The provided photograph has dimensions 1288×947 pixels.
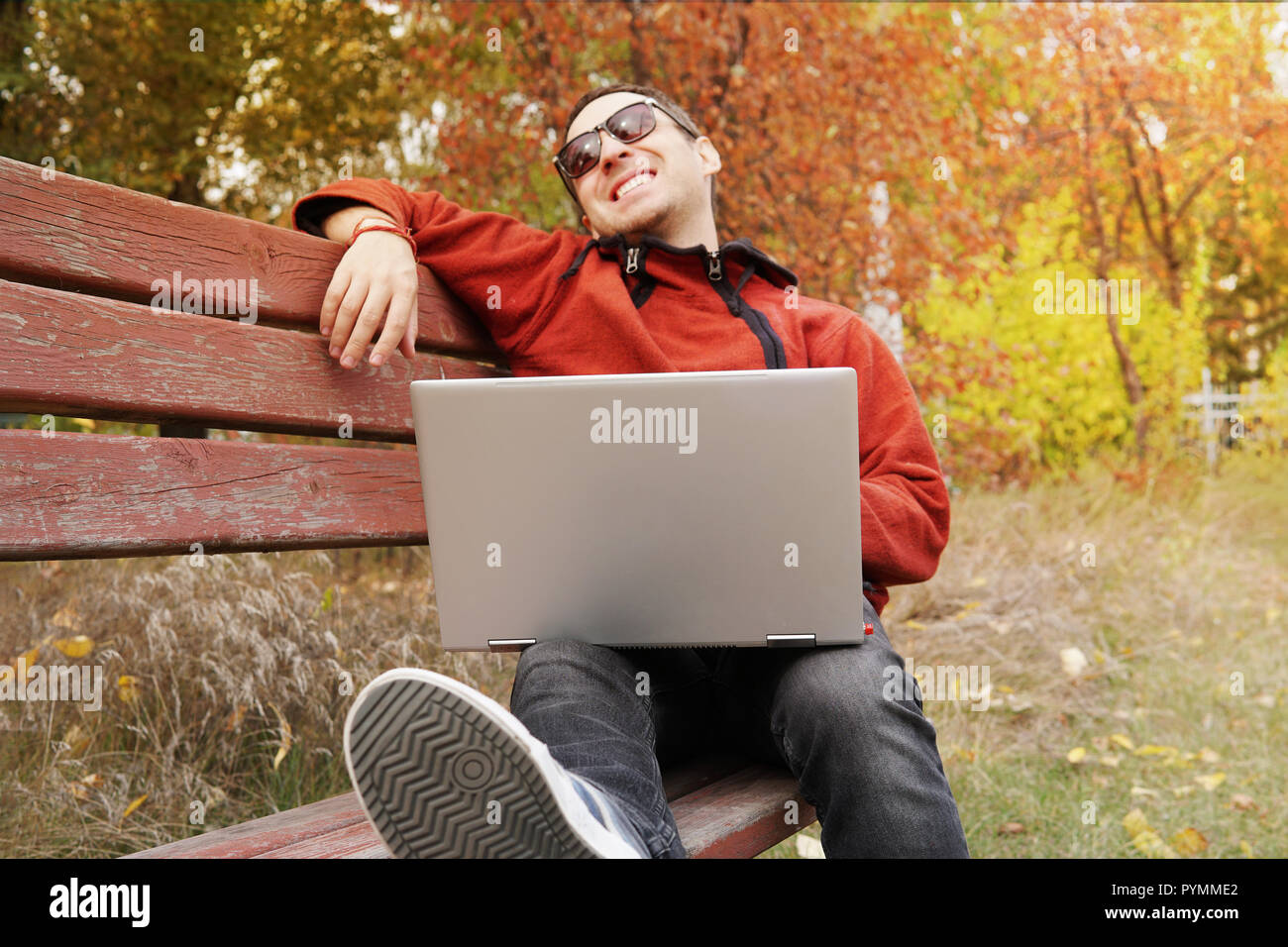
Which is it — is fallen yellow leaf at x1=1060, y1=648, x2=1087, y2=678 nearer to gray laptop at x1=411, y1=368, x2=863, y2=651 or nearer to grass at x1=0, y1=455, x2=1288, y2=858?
grass at x1=0, y1=455, x2=1288, y2=858

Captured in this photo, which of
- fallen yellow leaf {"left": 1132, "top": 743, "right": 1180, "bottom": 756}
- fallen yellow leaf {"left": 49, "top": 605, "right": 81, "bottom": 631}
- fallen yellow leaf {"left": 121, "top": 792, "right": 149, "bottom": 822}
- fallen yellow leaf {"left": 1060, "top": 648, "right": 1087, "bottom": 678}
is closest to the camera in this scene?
fallen yellow leaf {"left": 121, "top": 792, "right": 149, "bottom": 822}

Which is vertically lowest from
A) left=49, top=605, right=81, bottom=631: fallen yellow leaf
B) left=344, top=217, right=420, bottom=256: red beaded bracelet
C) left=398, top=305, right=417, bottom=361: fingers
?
left=49, top=605, right=81, bottom=631: fallen yellow leaf

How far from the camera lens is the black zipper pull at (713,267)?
222cm

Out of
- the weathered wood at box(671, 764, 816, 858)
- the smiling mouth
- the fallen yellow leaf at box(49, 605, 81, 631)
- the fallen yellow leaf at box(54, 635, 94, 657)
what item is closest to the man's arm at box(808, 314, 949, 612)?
the weathered wood at box(671, 764, 816, 858)

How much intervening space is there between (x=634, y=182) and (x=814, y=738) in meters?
1.27

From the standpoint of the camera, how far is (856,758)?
4.96ft

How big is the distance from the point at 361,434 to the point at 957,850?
1204mm

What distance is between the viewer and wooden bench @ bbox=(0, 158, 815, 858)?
140cm

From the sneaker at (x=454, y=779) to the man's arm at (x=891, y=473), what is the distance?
757 mm

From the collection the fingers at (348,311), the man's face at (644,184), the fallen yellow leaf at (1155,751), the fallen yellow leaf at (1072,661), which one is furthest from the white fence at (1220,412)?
the fingers at (348,311)

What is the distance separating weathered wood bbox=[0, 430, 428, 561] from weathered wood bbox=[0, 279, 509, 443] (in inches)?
1.8

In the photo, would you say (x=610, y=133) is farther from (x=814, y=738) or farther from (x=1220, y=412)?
(x=1220, y=412)
